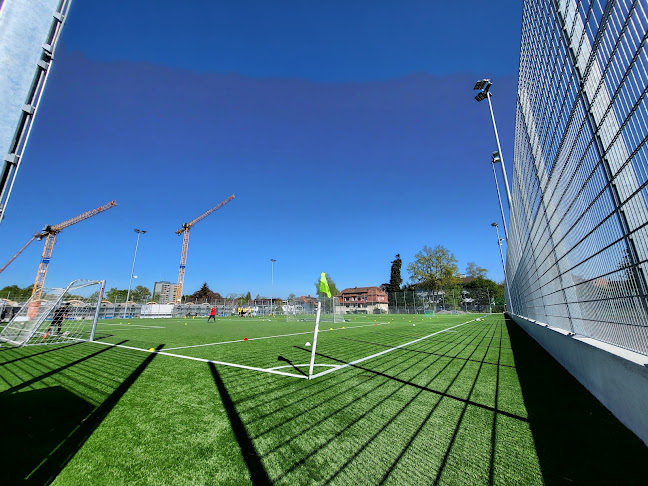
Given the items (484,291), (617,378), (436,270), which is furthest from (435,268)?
(617,378)

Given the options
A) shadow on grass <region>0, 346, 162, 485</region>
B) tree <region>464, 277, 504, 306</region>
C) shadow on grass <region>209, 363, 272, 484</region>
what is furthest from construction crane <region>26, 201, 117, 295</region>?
tree <region>464, 277, 504, 306</region>

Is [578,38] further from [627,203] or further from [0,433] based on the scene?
[0,433]

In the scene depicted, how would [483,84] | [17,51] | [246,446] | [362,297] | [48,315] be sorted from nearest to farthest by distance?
1. [17,51]
2. [246,446]
3. [48,315]
4. [483,84]
5. [362,297]

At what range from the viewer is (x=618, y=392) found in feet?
9.05

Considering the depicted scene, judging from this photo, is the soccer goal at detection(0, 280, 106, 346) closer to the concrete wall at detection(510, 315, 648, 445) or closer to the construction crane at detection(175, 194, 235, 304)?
the concrete wall at detection(510, 315, 648, 445)

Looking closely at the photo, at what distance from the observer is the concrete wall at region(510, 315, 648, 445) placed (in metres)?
2.29

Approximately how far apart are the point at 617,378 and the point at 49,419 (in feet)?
20.7

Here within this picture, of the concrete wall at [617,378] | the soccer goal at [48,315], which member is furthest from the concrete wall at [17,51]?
the soccer goal at [48,315]

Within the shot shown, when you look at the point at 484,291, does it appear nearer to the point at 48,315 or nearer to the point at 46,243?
the point at 48,315

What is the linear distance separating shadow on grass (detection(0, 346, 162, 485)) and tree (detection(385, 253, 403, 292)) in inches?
3027

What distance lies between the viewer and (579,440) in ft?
8.09

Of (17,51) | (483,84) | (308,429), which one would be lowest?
(308,429)

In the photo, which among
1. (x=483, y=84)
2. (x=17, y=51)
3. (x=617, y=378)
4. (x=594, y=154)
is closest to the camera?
(x=17, y=51)

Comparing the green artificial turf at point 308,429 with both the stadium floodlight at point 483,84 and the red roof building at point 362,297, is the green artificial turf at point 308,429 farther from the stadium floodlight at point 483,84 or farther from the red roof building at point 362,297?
the red roof building at point 362,297
